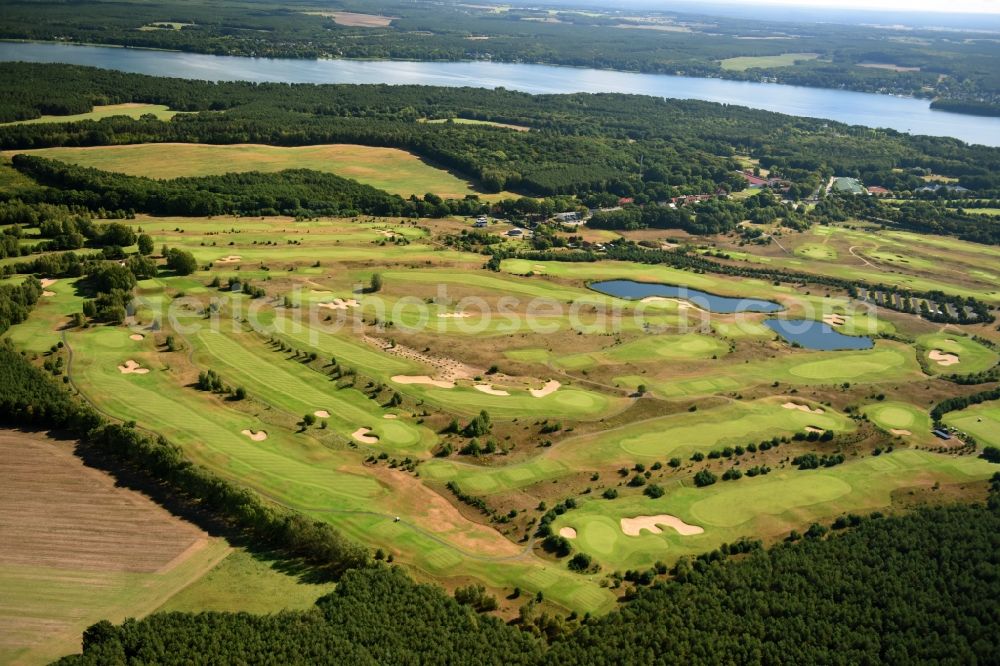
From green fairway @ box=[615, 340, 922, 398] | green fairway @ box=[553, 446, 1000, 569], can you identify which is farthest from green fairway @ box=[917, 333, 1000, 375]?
green fairway @ box=[553, 446, 1000, 569]

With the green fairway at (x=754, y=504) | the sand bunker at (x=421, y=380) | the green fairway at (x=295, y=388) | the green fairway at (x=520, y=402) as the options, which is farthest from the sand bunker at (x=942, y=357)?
the green fairway at (x=295, y=388)

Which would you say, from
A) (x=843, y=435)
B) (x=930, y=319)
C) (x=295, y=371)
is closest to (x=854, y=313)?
(x=930, y=319)

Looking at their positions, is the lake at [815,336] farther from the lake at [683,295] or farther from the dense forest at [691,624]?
the dense forest at [691,624]

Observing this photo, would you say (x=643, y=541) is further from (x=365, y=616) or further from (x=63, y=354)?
(x=63, y=354)

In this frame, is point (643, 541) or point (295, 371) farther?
point (295, 371)

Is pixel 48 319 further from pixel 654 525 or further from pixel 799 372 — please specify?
pixel 799 372

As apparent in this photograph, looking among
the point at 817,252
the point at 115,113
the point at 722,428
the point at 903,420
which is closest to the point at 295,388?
the point at 722,428
